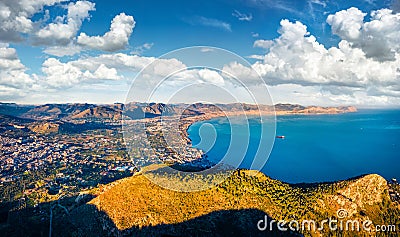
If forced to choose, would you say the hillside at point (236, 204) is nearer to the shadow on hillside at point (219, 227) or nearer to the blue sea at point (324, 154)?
the shadow on hillside at point (219, 227)

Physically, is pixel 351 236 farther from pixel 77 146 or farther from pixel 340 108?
pixel 340 108

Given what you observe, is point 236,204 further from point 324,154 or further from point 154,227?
point 324,154

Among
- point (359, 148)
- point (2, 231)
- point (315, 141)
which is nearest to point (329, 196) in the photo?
point (2, 231)

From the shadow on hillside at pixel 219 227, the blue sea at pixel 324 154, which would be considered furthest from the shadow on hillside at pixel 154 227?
the blue sea at pixel 324 154

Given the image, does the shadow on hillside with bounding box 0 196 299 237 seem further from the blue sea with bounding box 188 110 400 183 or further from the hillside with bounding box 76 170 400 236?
the blue sea with bounding box 188 110 400 183

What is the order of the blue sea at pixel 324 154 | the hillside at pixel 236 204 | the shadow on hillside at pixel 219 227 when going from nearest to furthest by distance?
Answer: the shadow on hillside at pixel 219 227 < the hillside at pixel 236 204 < the blue sea at pixel 324 154

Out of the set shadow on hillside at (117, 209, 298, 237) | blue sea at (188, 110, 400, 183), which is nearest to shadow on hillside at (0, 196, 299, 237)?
shadow on hillside at (117, 209, 298, 237)

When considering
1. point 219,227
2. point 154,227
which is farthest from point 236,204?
point 154,227

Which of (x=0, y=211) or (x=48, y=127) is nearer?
(x=0, y=211)
